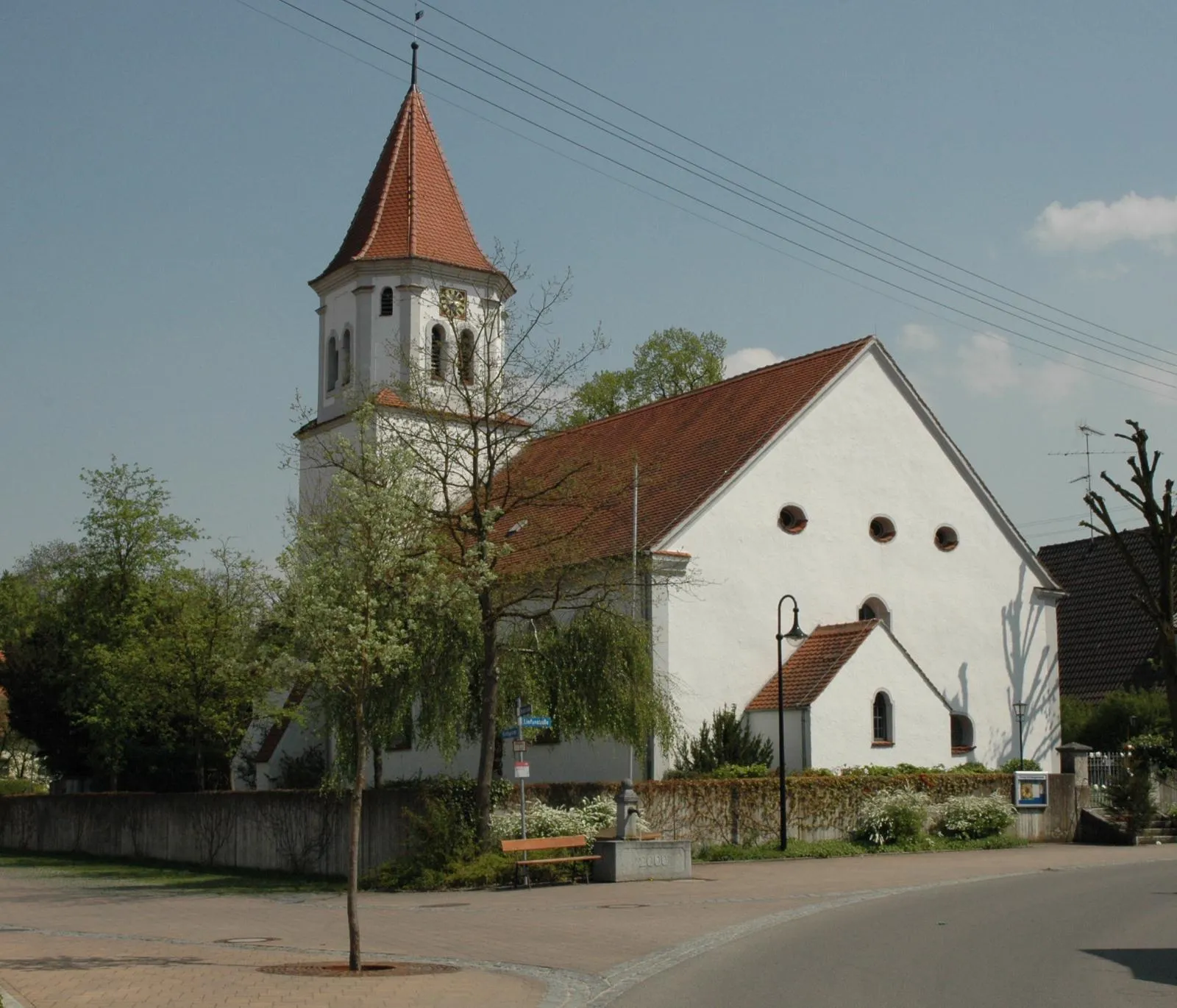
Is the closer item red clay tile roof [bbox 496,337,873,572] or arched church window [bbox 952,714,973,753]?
red clay tile roof [bbox 496,337,873,572]

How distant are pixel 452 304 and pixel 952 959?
46.9ft

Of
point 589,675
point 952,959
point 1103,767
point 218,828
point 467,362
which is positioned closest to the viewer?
point 952,959

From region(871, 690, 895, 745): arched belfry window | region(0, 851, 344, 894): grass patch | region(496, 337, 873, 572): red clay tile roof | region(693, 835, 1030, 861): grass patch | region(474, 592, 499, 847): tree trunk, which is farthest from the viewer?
region(871, 690, 895, 745): arched belfry window

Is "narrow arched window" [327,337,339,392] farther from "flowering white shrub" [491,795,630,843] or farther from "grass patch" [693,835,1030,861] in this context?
"grass patch" [693,835,1030,861]

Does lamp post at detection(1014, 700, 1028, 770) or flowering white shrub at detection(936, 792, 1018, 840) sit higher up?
lamp post at detection(1014, 700, 1028, 770)

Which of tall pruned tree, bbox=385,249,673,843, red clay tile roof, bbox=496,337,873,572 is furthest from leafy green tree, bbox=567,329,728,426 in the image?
tall pruned tree, bbox=385,249,673,843

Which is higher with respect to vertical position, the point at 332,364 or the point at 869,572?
the point at 332,364

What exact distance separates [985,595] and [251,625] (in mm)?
18266

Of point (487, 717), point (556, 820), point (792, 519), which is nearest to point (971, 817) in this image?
point (792, 519)

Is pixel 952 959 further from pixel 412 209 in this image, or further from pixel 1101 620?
pixel 1101 620

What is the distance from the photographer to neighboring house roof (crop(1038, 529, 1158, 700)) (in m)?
42.3

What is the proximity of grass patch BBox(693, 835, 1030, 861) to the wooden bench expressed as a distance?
3.82 meters

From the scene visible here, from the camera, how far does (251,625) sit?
25281 millimetres

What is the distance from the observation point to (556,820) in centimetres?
2402
